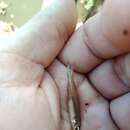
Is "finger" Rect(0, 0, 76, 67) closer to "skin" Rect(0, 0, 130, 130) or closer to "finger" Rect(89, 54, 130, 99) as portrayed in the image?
"skin" Rect(0, 0, 130, 130)

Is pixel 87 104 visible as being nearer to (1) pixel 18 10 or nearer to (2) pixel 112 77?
(2) pixel 112 77

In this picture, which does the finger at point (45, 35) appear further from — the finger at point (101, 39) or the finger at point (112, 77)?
the finger at point (112, 77)

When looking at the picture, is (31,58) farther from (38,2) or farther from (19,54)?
(38,2)

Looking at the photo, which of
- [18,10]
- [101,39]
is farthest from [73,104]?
[18,10]

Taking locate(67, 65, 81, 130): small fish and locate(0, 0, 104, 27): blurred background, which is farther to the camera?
locate(0, 0, 104, 27): blurred background

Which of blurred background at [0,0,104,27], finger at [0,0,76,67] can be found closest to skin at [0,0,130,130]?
finger at [0,0,76,67]

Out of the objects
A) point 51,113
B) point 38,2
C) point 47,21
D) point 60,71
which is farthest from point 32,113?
point 38,2

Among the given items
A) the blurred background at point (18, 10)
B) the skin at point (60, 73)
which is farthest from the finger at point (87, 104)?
the blurred background at point (18, 10)
